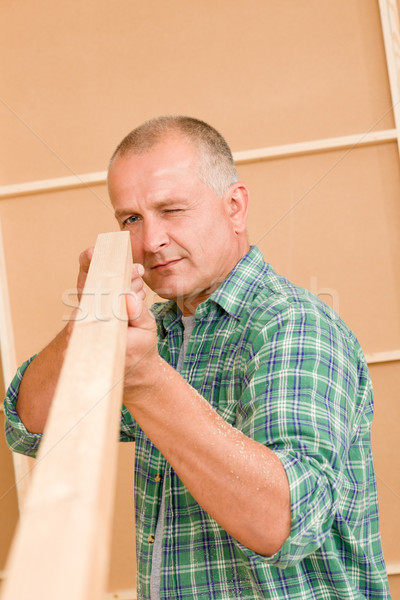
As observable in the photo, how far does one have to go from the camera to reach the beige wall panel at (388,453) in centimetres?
191

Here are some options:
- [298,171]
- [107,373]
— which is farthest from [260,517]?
[298,171]

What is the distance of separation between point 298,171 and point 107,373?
5.30ft

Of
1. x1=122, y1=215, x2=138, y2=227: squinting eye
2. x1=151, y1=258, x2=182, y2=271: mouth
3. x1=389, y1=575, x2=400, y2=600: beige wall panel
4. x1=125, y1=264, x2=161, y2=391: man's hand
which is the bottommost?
x1=389, y1=575, x2=400, y2=600: beige wall panel

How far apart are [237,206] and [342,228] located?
0.78 m

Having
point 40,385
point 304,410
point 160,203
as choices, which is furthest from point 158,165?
point 304,410

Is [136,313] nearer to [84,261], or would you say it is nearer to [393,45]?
[84,261]

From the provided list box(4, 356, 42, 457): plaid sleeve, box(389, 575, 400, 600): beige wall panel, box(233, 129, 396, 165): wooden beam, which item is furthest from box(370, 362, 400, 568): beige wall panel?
Answer: box(4, 356, 42, 457): plaid sleeve

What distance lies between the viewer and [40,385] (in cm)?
107

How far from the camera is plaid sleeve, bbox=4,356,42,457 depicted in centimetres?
113

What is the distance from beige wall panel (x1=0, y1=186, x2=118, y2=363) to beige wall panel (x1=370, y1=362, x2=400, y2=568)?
0.97m

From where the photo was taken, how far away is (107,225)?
6.61 ft

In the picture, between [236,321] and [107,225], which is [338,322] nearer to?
[236,321]

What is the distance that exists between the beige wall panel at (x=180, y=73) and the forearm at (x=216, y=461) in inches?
56.5

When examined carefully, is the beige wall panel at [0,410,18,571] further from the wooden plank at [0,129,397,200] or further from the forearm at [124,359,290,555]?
the forearm at [124,359,290,555]
